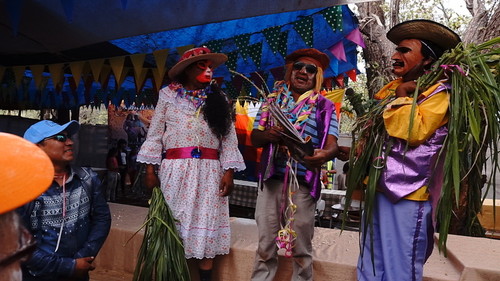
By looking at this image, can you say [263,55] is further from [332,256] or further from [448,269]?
[448,269]

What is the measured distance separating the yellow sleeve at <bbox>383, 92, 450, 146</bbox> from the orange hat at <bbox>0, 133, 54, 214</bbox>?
1.87 m

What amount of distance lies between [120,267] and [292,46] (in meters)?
3.27

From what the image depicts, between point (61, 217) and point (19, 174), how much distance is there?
6.59 ft

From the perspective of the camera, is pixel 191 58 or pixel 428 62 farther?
pixel 191 58

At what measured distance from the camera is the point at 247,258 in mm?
3662

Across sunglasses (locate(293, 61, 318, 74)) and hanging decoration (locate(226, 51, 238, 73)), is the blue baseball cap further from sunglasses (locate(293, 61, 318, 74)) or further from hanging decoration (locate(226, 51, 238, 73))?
hanging decoration (locate(226, 51, 238, 73))

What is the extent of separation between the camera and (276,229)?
3057mm

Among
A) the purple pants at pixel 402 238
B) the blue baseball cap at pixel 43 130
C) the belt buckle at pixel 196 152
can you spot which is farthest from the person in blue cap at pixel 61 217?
the purple pants at pixel 402 238

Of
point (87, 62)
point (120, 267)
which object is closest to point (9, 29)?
point (87, 62)

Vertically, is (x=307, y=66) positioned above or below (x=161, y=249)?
above

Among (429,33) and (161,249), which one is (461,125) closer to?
(429,33)

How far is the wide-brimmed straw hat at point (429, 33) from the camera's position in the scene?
2.51 metres

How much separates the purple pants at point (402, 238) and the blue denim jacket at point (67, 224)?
157cm

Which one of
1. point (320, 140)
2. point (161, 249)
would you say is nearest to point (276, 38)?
point (320, 140)
